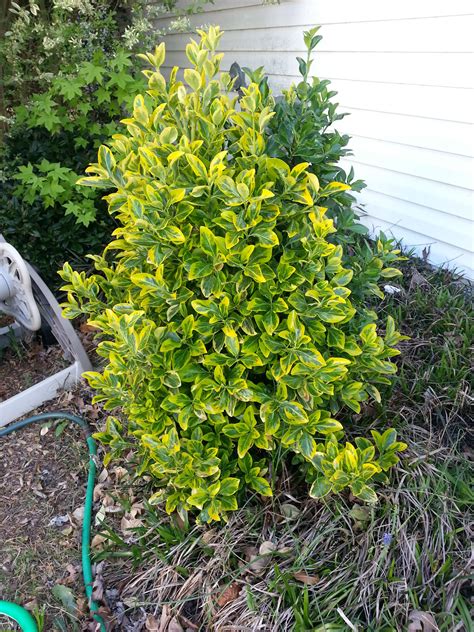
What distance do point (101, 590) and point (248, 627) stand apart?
2.05ft

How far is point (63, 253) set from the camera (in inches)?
144

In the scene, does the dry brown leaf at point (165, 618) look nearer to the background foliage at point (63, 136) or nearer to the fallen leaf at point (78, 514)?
the fallen leaf at point (78, 514)

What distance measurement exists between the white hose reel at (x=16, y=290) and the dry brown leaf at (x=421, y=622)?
7.00ft

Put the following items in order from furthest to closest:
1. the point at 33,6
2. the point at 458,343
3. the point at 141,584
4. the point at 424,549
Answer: the point at 33,6 → the point at 458,343 → the point at 141,584 → the point at 424,549

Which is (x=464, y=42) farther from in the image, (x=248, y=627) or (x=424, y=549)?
(x=248, y=627)

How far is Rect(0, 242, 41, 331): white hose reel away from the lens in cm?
262

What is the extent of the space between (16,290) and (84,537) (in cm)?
134

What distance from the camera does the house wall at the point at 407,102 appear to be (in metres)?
2.92

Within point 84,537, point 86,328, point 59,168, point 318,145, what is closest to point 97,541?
point 84,537

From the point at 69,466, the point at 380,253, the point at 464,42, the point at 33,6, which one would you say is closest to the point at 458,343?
the point at 380,253

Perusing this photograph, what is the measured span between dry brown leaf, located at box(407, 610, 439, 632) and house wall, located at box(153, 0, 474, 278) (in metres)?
2.12

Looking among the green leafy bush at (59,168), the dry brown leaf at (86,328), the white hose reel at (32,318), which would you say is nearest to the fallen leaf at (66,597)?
the white hose reel at (32,318)

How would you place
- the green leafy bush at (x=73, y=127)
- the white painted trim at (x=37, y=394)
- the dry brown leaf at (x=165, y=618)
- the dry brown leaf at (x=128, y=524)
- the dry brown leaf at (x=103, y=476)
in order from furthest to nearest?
the green leafy bush at (x=73, y=127) < the white painted trim at (x=37, y=394) < the dry brown leaf at (x=103, y=476) < the dry brown leaf at (x=128, y=524) < the dry brown leaf at (x=165, y=618)

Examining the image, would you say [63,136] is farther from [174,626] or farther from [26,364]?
[174,626]
